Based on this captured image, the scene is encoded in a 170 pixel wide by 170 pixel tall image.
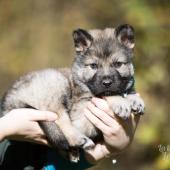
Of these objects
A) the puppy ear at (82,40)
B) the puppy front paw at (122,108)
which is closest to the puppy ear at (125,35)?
the puppy ear at (82,40)

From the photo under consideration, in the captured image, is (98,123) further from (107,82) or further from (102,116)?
(107,82)

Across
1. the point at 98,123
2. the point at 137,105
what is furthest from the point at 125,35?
the point at 98,123

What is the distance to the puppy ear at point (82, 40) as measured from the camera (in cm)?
522

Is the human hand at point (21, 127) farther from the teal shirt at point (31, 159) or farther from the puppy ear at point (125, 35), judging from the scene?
the puppy ear at point (125, 35)

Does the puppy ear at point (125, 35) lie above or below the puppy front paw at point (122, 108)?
above

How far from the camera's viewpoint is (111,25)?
375 inches

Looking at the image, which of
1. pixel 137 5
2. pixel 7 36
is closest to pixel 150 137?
pixel 137 5

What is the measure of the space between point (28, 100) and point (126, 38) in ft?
2.75

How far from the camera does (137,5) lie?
28.4 ft

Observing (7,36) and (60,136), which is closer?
(60,136)

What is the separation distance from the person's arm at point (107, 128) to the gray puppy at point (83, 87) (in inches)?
2.4

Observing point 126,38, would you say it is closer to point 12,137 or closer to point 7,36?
point 12,137

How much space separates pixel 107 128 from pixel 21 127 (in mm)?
589

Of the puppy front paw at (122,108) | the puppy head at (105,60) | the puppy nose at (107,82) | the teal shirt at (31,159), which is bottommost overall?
the teal shirt at (31,159)
